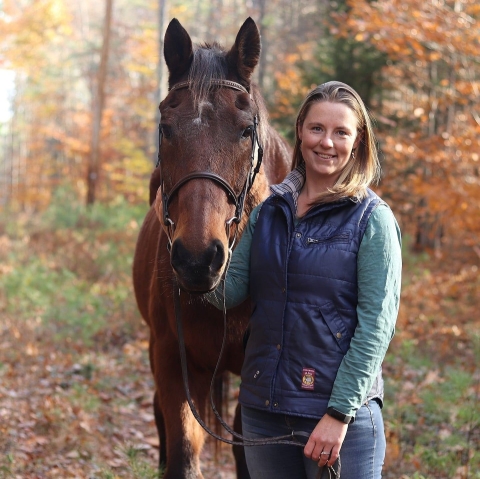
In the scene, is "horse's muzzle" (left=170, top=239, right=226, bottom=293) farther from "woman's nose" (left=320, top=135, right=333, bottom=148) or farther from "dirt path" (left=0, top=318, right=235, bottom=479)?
"dirt path" (left=0, top=318, right=235, bottom=479)

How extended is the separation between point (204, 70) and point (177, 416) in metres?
1.66

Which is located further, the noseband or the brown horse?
the noseband

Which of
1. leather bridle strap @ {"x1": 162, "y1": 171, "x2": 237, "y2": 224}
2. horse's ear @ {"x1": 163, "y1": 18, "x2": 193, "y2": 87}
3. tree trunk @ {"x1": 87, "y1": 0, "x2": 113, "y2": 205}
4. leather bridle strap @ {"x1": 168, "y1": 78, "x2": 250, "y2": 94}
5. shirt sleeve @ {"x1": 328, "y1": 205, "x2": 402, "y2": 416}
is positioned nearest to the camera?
shirt sleeve @ {"x1": 328, "y1": 205, "x2": 402, "y2": 416}

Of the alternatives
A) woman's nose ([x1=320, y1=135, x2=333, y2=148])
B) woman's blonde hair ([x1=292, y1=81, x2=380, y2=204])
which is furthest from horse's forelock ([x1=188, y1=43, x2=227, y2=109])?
woman's nose ([x1=320, y1=135, x2=333, y2=148])

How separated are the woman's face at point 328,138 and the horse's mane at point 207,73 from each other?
51 cm

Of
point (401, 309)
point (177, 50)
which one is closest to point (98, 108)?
point (401, 309)

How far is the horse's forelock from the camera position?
8.31 ft

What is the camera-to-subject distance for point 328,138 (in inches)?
86.0

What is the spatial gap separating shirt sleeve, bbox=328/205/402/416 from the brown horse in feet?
1.63

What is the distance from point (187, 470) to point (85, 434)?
2105 millimetres

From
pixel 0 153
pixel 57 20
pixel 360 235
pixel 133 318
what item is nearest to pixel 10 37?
pixel 57 20

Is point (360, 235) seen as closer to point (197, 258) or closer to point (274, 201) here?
point (274, 201)

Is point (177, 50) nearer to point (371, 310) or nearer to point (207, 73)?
point (207, 73)

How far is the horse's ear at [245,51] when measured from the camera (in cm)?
276
